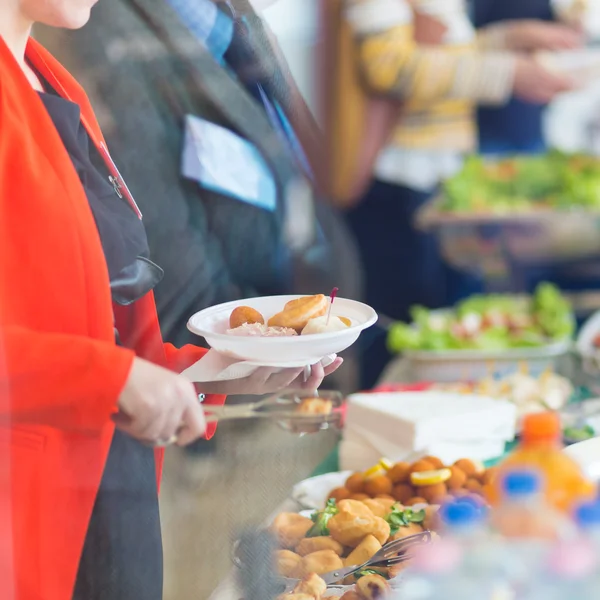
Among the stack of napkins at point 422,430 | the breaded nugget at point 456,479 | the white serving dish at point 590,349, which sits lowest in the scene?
the white serving dish at point 590,349

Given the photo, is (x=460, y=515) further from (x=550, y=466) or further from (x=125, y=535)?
(x=125, y=535)

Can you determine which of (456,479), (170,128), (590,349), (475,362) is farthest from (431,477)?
(590,349)

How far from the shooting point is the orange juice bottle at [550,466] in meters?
0.62

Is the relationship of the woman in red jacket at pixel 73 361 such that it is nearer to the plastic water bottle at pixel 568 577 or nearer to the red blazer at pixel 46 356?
the red blazer at pixel 46 356

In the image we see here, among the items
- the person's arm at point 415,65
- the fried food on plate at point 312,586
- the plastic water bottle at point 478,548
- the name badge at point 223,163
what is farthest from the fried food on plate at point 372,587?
the person's arm at point 415,65

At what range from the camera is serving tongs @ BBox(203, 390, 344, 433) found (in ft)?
2.30

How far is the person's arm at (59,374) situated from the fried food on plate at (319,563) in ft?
0.88

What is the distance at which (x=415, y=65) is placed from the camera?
9.30ft

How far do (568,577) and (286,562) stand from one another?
33 centimetres

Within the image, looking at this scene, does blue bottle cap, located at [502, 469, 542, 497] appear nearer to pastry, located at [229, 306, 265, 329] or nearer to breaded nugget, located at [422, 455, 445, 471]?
pastry, located at [229, 306, 265, 329]

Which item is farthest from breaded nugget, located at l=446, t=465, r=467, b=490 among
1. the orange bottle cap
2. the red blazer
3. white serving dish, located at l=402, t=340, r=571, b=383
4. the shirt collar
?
white serving dish, located at l=402, t=340, r=571, b=383

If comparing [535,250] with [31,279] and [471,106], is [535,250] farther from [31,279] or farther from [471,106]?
[31,279]

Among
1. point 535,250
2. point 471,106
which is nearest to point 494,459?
point 535,250

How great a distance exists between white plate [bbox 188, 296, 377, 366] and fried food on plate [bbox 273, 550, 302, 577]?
203 mm
